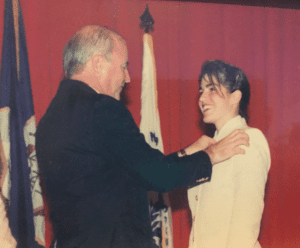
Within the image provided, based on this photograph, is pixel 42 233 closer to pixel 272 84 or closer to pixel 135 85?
pixel 135 85

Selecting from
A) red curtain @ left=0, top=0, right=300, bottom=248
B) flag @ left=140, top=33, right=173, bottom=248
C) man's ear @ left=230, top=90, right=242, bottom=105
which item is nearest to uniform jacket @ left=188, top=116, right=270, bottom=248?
man's ear @ left=230, top=90, right=242, bottom=105

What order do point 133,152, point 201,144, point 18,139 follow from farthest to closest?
point 18,139
point 201,144
point 133,152

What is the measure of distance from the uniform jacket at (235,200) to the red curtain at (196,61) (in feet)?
3.61

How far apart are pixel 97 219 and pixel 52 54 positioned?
1.56 m

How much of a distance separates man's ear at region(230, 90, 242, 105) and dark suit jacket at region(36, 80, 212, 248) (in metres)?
0.45

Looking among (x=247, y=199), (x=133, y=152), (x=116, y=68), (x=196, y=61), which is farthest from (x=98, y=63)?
(x=196, y=61)

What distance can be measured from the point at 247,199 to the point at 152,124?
119cm

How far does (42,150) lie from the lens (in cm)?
134

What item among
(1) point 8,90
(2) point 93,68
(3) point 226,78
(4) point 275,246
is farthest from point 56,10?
(4) point 275,246

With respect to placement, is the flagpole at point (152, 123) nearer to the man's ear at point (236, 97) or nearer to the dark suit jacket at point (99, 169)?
the man's ear at point (236, 97)

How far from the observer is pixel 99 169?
126cm

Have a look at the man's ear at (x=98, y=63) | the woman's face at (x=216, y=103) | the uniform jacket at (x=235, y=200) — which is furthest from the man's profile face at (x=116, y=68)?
the uniform jacket at (x=235, y=200)

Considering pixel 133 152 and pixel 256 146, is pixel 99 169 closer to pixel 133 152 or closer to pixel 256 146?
pixel 133 152

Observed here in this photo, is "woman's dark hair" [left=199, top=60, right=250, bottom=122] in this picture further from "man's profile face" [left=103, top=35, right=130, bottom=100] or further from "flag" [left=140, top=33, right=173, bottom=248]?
"flag" [left=140, top=33, right=173, bottom=248]
